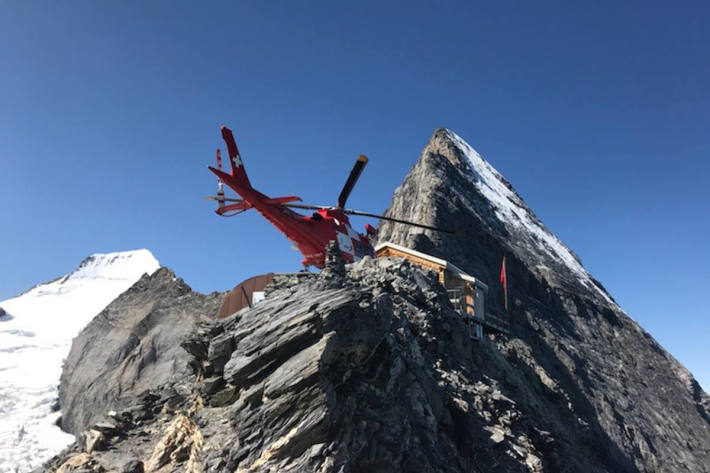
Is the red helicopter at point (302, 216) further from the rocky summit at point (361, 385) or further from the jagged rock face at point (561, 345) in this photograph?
the jagged rock face at point (561, 345)

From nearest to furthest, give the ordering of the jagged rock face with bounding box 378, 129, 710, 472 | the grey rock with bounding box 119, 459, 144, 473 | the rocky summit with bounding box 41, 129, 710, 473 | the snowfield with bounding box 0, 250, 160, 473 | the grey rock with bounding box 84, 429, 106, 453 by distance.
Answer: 1. the rocky summit with bounding box 41, 129, 710, 473
2. the grey rock with bounding box 119, 459, 144, 473
3. the grey rock with bounding box 84, 429, 106, 453
4. the jagged rock face with bounding box 378, 129, 710, 472
5. the snowfield with bounding box 0, 250, 160, 473

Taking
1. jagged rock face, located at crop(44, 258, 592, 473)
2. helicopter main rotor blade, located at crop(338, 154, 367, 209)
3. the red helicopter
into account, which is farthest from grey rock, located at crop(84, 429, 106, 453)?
helicopter main rotor blade, located at crop(338, 154, 367, 209)

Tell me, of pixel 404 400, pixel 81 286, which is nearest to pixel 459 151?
pixel 81 286

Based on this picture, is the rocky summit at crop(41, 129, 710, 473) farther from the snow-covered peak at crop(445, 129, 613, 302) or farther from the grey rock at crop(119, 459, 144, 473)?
the snow-covered peak at crop(445, 129, 613, 302)

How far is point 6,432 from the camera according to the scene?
34562 mm

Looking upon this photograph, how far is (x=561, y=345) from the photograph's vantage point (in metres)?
46.7

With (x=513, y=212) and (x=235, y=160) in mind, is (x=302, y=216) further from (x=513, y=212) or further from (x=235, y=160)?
(x=513, y=212)

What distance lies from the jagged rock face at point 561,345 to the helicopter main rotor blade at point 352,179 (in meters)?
12.6

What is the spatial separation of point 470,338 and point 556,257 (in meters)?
53.4

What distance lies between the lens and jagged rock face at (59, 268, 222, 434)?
32.2 m

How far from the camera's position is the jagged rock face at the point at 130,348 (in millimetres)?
32219

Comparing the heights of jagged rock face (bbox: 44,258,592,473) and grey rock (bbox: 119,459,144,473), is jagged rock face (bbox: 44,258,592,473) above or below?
above

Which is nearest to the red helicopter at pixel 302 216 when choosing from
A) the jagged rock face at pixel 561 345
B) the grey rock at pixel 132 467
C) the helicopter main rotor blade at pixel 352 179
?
the helicopter main rotor blade at pixel 352 179

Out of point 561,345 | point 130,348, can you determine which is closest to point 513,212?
point 561,345
